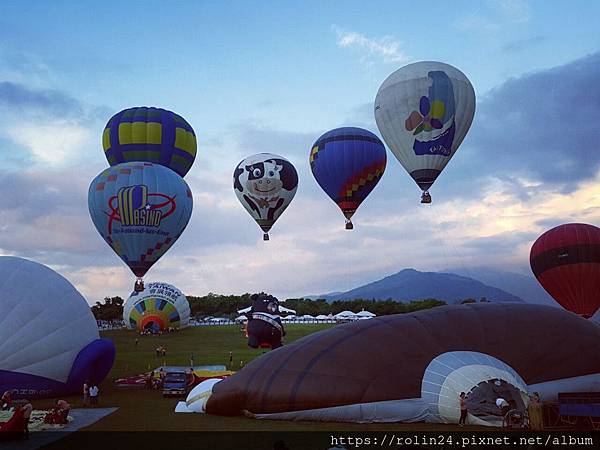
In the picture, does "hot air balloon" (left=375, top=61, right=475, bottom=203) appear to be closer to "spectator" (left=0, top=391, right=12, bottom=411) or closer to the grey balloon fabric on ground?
the grey balloon fabric on ground

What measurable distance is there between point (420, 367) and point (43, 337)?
11922 mm

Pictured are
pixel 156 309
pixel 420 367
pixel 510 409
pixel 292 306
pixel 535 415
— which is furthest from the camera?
pixel 292 306

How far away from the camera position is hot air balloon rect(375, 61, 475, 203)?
28438 millimetres

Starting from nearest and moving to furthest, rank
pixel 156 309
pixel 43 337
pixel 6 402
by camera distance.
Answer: pixel 6 402
pixel 43 337
pixel 156 309

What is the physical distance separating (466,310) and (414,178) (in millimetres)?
14181

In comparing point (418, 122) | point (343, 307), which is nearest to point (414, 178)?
point (418, 122)

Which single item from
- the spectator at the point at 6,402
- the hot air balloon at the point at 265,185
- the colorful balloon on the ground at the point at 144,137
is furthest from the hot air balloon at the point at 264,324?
the spectator at the point at 6,402

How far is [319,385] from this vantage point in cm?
1445

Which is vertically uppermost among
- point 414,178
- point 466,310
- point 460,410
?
point 414,178

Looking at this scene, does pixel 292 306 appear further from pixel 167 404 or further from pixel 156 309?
pixel 167 404

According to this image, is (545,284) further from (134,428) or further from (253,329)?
(134,428)

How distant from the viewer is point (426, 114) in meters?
28.4

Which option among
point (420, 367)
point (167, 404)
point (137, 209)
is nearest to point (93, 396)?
point (167, 404)

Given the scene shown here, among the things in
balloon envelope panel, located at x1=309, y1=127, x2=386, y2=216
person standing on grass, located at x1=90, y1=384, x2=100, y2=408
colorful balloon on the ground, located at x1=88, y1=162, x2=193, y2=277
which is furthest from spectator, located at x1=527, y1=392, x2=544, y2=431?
balloon envelope panel, located at x1=309, y1=127, x2=386, y2=216
